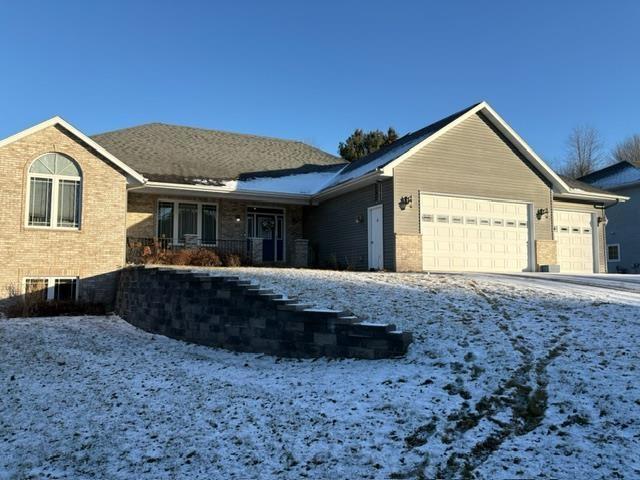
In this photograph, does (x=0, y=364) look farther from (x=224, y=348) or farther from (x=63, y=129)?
(x=63, y=129)

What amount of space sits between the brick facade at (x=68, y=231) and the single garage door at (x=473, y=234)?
931 cm

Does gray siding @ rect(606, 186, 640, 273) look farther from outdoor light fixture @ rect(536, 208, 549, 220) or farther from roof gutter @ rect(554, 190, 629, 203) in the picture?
outdoor light fixture @ rect(536, 208, 549, 220)

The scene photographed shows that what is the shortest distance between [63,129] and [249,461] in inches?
504

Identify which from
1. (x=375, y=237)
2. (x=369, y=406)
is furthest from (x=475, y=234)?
(x=369, y=406)

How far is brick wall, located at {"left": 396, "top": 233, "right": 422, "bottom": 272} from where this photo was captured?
15758mm

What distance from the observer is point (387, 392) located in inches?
219

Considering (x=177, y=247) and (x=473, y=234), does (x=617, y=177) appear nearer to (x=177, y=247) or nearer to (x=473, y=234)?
(x=473, y=234)

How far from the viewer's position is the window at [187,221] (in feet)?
60.8

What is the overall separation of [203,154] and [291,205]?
4.39 m

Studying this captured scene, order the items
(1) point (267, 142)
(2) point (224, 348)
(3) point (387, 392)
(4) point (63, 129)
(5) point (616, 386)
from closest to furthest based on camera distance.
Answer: (5) point (616, 386), (3) point (387, 392), (2) point (224, 348), (4) point (63, 129), (1) point (267, 142)

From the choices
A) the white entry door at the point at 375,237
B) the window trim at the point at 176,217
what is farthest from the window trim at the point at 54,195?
the white entry door at the point at 375,237

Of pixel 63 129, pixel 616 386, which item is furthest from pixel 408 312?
pixel 63 129

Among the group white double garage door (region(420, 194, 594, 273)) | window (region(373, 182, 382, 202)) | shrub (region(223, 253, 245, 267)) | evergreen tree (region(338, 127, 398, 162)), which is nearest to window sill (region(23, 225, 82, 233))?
shrub (region(223, 253, 245, 267))

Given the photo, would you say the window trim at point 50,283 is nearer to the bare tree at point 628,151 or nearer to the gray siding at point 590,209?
the gray siding at point 590,209
